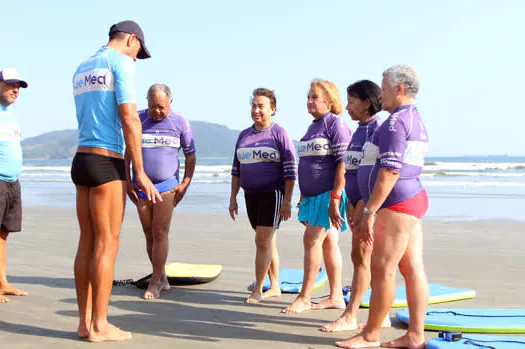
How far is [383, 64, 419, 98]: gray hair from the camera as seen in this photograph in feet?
12.5

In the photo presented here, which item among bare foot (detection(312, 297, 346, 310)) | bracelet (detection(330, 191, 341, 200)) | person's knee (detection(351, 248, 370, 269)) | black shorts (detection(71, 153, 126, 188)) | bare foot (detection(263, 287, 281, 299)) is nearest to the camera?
black shorts (detection(71, 153, 126, 188))

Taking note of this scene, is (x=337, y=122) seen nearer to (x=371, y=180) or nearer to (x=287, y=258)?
(x=371, y=180)

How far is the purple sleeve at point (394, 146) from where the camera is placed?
3633 millimetres

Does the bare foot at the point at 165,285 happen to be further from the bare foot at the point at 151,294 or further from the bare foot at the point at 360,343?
the bare foot at the point at 360,343

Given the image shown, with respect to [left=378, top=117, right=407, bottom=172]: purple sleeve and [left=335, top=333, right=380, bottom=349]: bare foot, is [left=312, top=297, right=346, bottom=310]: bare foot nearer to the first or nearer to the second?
[left=335, top=333, right=380, bottom=349]: bare foot

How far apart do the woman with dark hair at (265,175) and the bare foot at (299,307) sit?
1.62 ft

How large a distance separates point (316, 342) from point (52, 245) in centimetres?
597

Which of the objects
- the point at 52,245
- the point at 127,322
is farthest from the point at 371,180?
the point at 52,245

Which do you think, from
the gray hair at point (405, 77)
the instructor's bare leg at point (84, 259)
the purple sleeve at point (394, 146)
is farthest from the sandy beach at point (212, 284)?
the gray hair at point (405, 77)

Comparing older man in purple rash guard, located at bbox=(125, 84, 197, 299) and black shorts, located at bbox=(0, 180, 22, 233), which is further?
older man in purple rash guard, located at bbox=(125, 84, 197, 299)

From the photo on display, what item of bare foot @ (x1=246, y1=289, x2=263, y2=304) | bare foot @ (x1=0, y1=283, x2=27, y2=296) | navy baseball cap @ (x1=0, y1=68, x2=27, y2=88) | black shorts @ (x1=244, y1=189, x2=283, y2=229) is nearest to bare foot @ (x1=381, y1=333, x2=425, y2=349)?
bare foot @ (x1=246, y1=289, x2=263, y2=304)

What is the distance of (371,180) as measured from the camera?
3.91 m

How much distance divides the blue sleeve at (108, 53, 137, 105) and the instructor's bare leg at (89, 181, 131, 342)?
587mm

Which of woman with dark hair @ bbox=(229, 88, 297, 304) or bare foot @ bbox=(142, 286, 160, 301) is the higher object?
woman with dark hair @ bbox=(229, 88, 297, 304)
